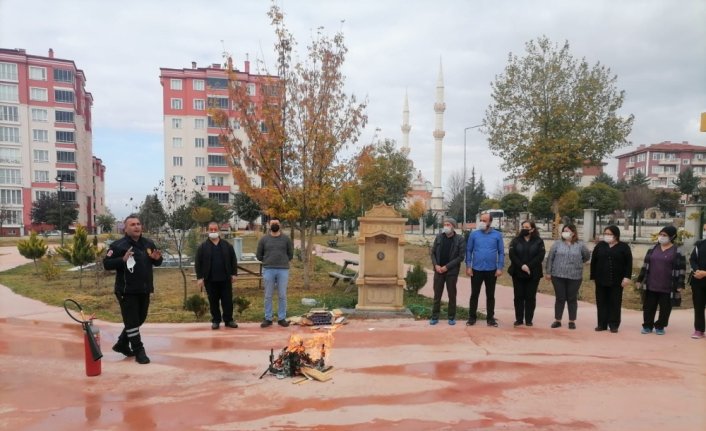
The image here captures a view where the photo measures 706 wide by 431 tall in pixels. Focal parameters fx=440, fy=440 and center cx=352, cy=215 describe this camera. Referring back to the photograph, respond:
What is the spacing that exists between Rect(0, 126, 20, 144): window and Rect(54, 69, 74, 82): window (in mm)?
7757

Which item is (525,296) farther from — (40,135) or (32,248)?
(40,135)

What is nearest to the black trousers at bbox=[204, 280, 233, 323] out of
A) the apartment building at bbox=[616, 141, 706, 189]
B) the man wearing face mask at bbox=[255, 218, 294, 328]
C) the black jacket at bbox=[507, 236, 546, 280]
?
the man wearing face mask at bbox=[255, 218, 294, 328]

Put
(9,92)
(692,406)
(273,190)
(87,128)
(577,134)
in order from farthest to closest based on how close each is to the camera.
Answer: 1. (87,128)
2. (9,92)
3. (577,134)
4. (273,190)
5. (692,406)

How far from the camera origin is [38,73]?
53.2m

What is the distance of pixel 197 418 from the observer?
3.80 m

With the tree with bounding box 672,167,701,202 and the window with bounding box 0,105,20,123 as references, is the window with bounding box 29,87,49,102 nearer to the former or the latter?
the window with bounding box 0,105,20,123

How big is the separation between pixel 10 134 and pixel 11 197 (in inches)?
302

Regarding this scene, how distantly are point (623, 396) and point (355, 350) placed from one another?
9.80 ft

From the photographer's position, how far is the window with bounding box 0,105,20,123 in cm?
5250

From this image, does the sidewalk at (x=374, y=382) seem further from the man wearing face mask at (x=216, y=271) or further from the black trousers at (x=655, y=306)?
the man wearing face mask at (x=216, y=271)

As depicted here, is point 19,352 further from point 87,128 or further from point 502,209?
point 87,128

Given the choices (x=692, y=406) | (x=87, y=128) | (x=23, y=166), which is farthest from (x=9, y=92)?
(x=692, y=406)

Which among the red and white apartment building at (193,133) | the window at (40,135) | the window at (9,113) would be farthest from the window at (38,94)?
the red and white apartment building at (193,133)

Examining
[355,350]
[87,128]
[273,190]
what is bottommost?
[355,350]
